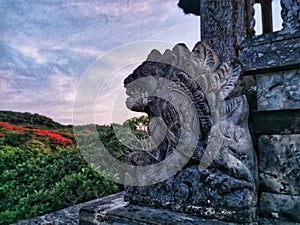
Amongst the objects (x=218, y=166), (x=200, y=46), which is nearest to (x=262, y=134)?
(x=218, y=166)

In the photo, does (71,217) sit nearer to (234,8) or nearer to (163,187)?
(163,187)

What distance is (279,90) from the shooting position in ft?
6.62

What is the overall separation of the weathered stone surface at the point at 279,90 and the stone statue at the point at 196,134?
190 mm

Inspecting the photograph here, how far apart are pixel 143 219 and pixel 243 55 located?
1.43 metres

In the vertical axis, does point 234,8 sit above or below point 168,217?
above

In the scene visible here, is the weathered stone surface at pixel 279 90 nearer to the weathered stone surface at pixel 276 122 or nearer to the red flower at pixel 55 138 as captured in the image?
the weathered stone surface at pixel 276 122

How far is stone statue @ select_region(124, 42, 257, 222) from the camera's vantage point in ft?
6.04

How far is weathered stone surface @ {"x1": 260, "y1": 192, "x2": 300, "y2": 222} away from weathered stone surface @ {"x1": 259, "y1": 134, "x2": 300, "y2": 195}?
0.04m

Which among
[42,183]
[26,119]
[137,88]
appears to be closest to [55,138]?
[26,119]

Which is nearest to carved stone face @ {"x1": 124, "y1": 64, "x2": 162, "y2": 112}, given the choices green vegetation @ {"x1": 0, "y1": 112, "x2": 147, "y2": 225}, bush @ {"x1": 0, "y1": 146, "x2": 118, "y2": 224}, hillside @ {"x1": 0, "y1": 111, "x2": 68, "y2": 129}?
green vegetation @ {"x1": 0, "y1": 112, "x2": 147, "y2": 225}

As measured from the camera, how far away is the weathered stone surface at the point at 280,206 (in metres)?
1.87

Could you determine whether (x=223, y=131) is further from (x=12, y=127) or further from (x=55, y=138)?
(x=12, y=127)

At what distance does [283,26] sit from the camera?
209 centimetres

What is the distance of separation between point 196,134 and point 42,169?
11.8 ft
